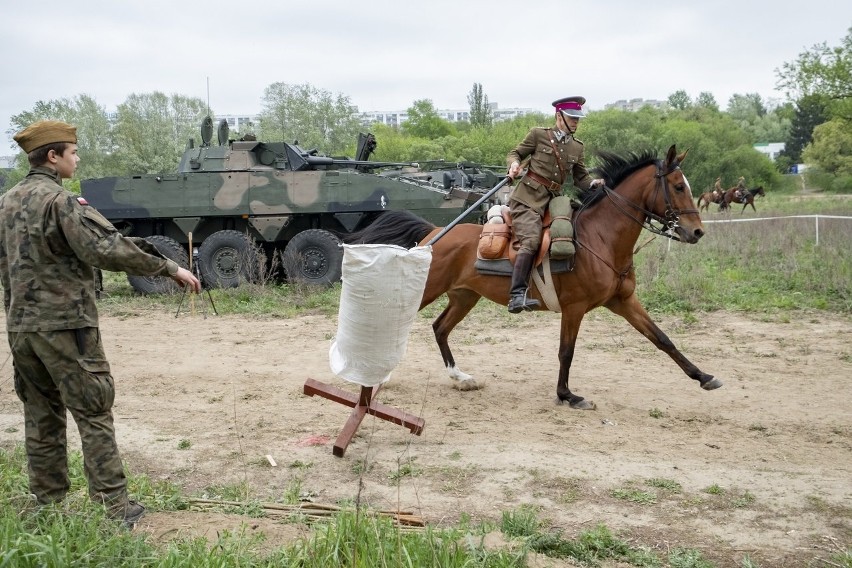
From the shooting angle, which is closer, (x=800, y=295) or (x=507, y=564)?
(x=507, y=564)

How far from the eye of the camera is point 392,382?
820 centimetres

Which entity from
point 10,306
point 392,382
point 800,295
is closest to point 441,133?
point 800,295

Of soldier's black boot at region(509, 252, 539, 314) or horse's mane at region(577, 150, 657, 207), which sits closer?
soldier's black boot at region(509, 252, 539, 314)

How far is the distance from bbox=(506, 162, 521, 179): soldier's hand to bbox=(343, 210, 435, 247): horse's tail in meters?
1.43

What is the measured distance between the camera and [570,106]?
24.0 ft

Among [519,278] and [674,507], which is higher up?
[519,278]

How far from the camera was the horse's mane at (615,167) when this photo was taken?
306 inches

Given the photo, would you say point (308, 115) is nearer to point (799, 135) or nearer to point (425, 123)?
point (425, 123)

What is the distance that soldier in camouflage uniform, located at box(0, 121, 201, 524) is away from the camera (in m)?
4.17

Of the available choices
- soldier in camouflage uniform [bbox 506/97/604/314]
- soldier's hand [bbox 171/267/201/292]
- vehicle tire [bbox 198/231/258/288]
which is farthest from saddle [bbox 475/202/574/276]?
vehicle tire [bbox 198/231/258/288]

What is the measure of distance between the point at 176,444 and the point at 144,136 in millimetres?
43337

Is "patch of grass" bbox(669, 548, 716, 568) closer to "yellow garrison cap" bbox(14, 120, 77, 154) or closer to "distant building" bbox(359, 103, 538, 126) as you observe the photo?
"yellow garrison cap" bbox(14, 120, 77, 154)

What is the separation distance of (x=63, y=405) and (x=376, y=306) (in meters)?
1.99

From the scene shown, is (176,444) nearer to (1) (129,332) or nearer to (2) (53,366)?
(2) (53,366)
